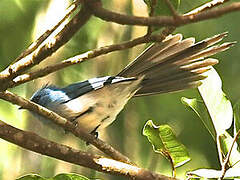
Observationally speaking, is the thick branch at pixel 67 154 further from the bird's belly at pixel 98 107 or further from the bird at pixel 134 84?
the bird's belly at pixel 98 107

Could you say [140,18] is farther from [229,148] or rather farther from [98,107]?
[98,107]

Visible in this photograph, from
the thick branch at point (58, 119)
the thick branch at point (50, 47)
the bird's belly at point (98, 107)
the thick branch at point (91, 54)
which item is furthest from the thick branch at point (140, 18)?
the bird's belly at point (98, 107)

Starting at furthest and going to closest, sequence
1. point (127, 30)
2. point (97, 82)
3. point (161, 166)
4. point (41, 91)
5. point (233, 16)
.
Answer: point (233, 16)
point (127, 30)
point (161, 166)
point (41, 91)
point (97, 82)

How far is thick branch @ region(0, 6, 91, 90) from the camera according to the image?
1573mm

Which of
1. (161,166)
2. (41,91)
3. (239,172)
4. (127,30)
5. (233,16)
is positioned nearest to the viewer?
(239,172)

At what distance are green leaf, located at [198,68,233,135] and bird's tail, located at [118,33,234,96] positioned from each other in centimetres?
20

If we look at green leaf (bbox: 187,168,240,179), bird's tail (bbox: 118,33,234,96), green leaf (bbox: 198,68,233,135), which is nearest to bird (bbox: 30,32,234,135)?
bird's tail (bbox: 118,33,234,96)

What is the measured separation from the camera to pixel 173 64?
10.4ft

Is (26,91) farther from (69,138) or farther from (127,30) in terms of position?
(127,30)

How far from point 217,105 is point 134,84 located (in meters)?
1.09

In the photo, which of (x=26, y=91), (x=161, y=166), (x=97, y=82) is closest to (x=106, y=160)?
(x=97, y=82)

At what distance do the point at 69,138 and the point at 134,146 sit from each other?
1.65 feet

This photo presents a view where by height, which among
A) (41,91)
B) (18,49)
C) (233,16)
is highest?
(233,16)

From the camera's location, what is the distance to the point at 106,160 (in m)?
2.12
